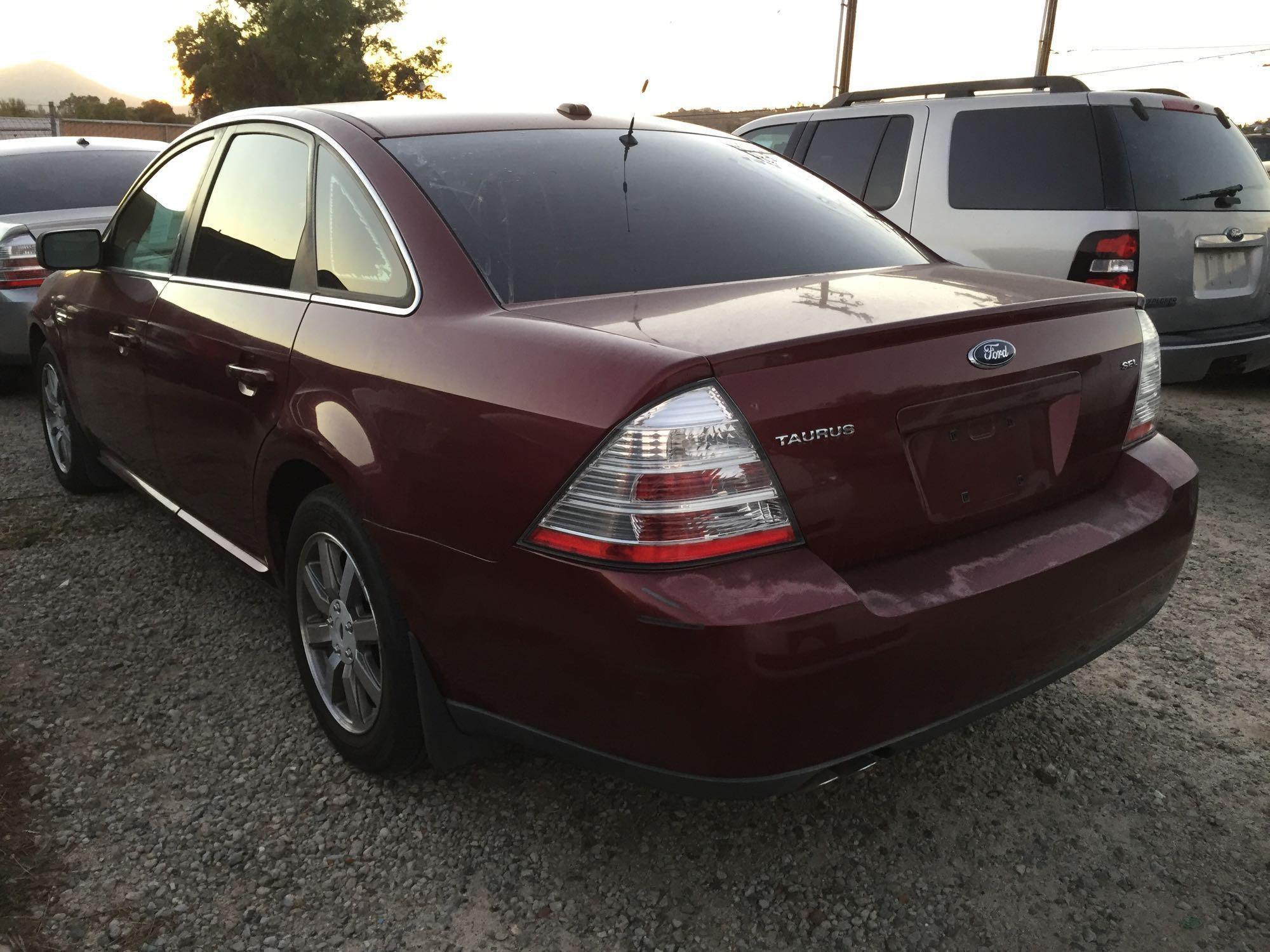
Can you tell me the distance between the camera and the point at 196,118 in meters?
52.9

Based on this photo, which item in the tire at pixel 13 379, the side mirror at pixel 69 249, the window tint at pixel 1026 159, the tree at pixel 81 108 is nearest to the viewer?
the side mirror at pixel 69 249

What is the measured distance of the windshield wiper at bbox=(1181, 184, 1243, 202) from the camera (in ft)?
18.0

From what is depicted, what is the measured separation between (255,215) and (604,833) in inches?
77.9

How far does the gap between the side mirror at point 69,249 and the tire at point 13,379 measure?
12.4 ft

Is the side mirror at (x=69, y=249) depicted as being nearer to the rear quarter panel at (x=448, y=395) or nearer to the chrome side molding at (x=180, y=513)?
the chrome side molding at (x=180, y=513)

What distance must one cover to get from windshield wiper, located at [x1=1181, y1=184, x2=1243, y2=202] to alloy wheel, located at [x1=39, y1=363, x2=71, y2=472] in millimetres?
5472

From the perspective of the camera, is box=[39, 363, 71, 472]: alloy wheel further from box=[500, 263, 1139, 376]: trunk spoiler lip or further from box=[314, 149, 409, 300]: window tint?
box=[500, 263, 1139, 376]: trunk spoiler lip

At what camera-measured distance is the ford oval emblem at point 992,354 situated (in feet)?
6.93

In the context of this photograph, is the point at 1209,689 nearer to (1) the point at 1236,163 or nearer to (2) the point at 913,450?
(2) the point at 913,450

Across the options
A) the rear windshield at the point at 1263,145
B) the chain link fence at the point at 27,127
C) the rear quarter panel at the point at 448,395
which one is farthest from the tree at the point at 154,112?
the rear quarter panel at the point at 448,395

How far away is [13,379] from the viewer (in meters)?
7.39

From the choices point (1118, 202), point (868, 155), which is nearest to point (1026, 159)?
point (1118, 202)

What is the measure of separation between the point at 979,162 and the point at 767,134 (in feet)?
6.60

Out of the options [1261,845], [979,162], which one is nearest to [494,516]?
[1261,845]
